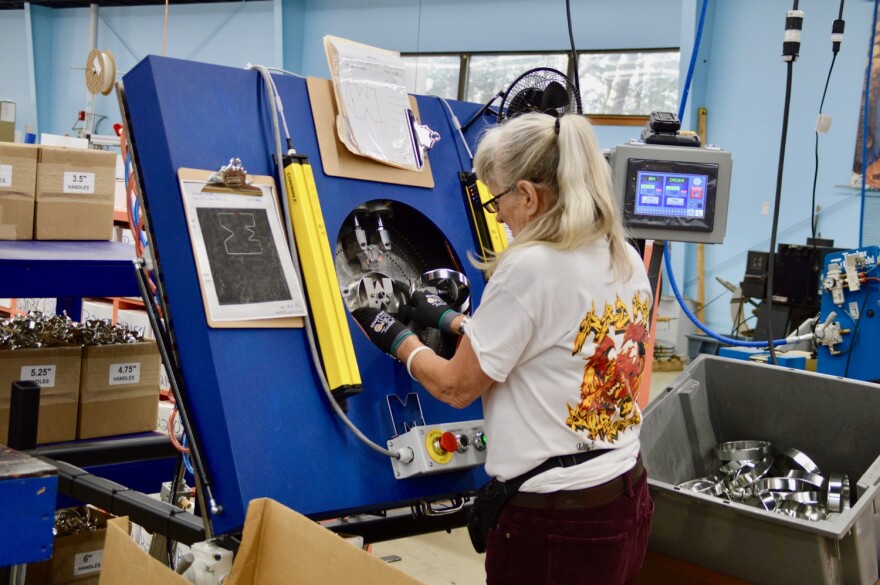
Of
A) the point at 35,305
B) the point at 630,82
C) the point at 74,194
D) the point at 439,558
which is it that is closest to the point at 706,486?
the point at 439,558

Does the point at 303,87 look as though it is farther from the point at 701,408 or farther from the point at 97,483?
the point at 701,408

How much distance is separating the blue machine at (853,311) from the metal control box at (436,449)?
9.92 feet

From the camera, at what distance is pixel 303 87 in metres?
1.94

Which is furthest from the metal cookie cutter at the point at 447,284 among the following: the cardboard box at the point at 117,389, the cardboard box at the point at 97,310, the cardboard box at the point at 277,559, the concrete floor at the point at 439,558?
the cardboard box at the point at 97,310

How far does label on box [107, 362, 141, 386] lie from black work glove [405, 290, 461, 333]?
1188mm

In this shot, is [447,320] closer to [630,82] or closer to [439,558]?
[439,558]

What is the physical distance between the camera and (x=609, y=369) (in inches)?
58.2

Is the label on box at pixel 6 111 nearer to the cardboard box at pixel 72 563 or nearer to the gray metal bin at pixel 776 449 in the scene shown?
the cardboard box at pixel 72 563

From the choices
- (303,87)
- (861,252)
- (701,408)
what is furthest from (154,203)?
(861,252)

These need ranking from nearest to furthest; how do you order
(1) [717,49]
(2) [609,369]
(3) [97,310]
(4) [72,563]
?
(2) [609,369], (4) [72,563], (3) [97,310], (1) [717,49]

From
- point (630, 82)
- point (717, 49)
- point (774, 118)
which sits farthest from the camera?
point (630, 82)

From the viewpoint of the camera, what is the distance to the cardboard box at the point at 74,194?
2635mm

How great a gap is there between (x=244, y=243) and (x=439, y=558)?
7.12 feet

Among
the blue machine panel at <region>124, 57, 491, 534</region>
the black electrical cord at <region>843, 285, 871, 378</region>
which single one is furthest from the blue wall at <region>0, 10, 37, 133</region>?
the blue machine panel at <region>124, 57, 491, 534</region>
